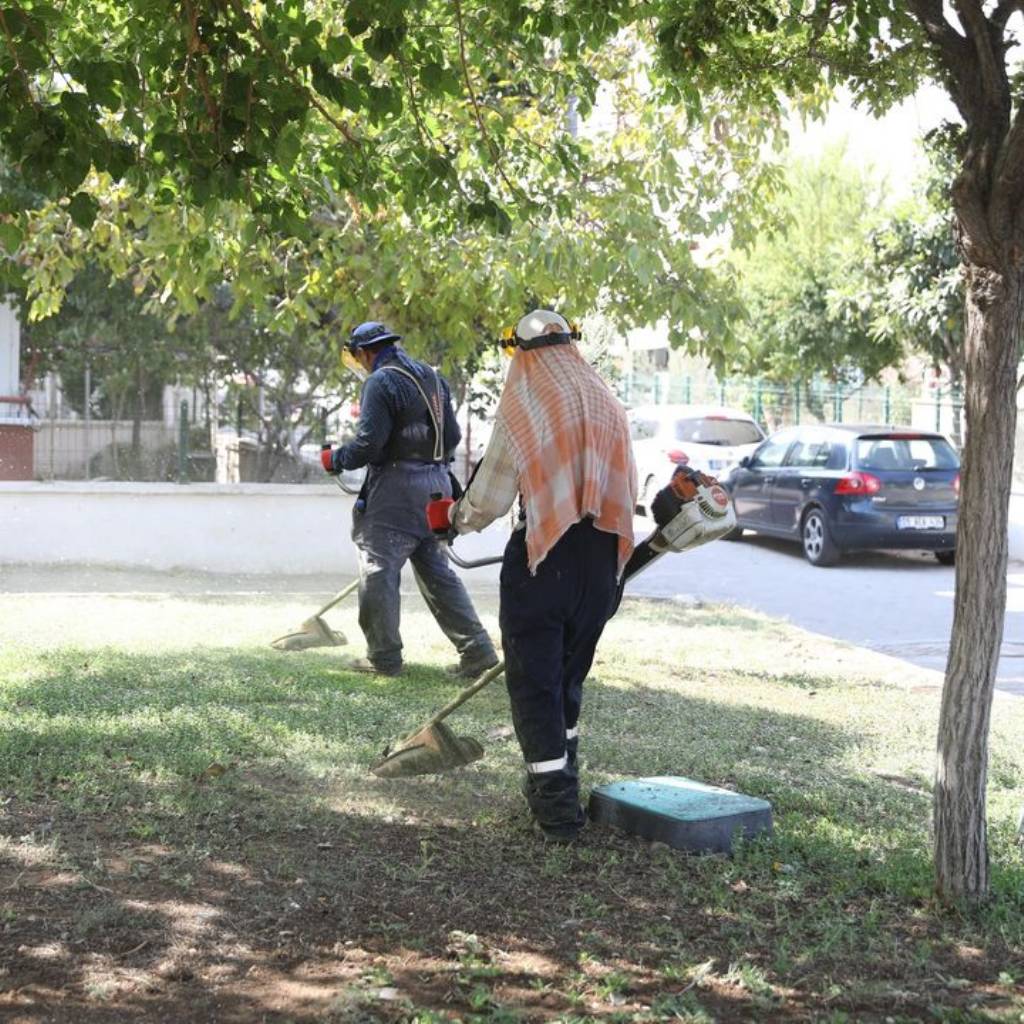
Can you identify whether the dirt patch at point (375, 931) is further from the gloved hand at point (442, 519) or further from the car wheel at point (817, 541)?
the car wheel at point (817, 541)

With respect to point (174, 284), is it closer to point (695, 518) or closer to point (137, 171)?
point (137, 171)

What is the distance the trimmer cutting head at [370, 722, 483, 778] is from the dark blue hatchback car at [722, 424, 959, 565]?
9789 mm

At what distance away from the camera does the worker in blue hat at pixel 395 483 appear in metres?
7.98

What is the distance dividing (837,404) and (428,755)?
22.8 metres

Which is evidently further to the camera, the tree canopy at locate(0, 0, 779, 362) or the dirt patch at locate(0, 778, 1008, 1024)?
the tree canopy at locate(0, 0, 779, 362)

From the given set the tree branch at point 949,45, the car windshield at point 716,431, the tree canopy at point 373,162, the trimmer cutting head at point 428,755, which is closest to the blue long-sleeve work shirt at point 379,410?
the tree canopy at point 373,162

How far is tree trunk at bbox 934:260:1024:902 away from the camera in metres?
4.25

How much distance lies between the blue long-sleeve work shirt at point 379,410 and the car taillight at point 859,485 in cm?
890

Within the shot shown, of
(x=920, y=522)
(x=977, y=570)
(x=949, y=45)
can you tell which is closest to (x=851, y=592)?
(x=920, y=522)

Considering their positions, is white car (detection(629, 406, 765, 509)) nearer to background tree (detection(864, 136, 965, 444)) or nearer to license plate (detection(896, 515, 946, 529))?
background tree (detection(864, 136, 965, 444))

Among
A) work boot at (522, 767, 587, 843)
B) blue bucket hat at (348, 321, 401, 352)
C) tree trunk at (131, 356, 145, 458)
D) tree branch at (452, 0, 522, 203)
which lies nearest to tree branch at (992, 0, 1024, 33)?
tree branch at (452, 0, 522, 203)

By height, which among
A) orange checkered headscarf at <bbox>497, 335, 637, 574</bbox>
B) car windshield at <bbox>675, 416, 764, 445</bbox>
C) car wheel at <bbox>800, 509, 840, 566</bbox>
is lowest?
car wheel at <bbox>800, 509, 840, 566</bbox>

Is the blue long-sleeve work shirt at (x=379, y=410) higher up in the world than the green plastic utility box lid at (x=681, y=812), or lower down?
higher up

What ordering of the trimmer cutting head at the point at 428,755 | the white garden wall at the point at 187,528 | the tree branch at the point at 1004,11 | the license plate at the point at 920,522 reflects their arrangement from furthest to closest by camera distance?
the license plate at the point at 920,522
the white garden wall at the point at 187,528
the trimmer cutting head at the point at 428,755
the tree branch at the point at 1004,11
